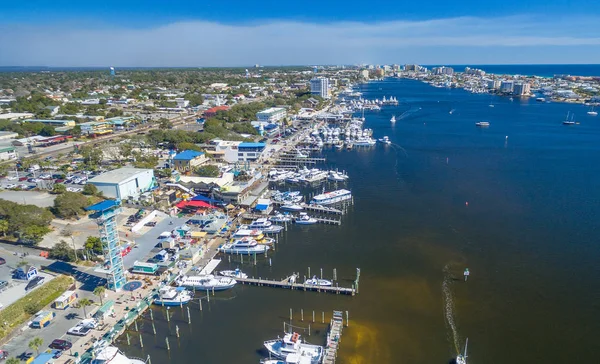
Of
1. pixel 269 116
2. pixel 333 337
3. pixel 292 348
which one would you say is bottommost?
pixel 333 337

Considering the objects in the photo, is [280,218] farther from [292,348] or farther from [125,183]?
[292,348]

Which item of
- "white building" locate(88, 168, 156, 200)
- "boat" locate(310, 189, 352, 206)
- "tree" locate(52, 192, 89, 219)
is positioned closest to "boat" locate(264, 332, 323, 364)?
"boat" locate(310, 189, 352, 206)

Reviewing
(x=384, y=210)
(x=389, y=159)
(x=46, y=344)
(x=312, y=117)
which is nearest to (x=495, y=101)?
(x=312, y=117)

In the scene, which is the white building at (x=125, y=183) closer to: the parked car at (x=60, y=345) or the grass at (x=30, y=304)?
the grass at (x=30, y=304)

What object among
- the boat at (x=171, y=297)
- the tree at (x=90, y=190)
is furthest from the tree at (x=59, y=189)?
the boat at (x=171, y=297)

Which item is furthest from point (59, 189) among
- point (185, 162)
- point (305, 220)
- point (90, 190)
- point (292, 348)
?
point (292, 348)

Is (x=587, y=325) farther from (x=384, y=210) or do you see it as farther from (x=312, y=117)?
(x=312, y=117)
